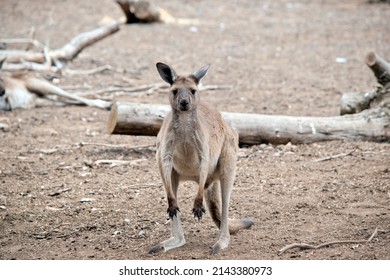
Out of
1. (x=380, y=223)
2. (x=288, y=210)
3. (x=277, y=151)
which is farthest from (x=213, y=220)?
(x=277, y=151)

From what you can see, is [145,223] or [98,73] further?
[98,73]

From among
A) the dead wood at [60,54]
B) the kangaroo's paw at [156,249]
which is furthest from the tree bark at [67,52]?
the kangaroo's paw at [156,249]

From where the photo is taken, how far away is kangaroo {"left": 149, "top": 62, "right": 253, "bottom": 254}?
182 inches

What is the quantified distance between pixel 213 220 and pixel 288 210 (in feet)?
2.30

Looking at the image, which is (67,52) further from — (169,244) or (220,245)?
(220,245)

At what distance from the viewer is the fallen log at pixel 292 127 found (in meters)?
6.76

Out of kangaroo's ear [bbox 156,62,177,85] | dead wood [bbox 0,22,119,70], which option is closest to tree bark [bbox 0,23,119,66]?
dead wood [bbox 0,22,119,70]

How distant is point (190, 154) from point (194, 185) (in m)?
1.55

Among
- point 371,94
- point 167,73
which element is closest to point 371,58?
point 371,94

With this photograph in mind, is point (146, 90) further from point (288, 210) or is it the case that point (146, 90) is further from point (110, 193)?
point (288, 210)

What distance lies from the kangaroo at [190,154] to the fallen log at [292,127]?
1.90m

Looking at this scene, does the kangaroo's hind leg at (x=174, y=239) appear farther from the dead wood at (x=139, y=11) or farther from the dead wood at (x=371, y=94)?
the dead wood at (x=139, y=11)

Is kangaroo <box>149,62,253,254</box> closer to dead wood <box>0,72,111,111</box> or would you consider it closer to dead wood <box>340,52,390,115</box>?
dead wood <box>340,52,390,115</box>
